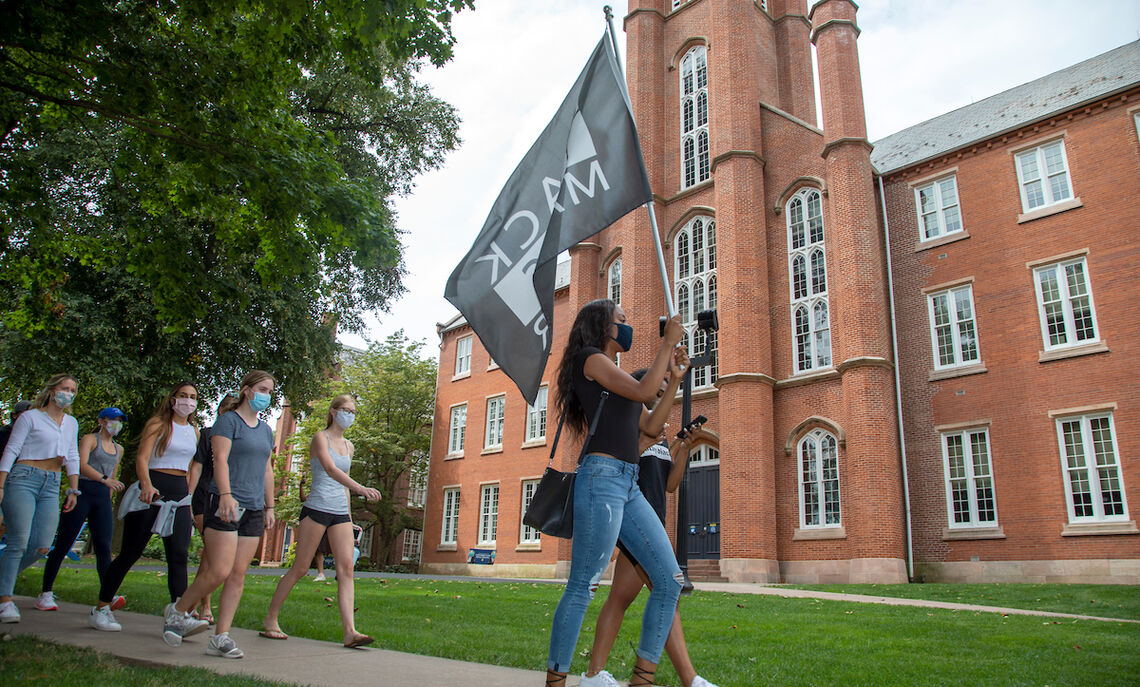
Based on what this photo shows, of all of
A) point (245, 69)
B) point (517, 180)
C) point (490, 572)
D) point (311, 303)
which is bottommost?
point (490, 572)

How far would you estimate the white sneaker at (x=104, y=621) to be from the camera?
5922mm

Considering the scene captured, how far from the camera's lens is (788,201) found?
23578 mm

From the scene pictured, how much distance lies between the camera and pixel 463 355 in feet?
115

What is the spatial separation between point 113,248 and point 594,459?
27.1ft

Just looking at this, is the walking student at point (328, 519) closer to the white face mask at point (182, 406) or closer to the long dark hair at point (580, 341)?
the white face mask at point (182, 406)

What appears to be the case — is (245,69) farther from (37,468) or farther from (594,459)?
(594,459)

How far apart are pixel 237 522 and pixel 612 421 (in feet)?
10.6

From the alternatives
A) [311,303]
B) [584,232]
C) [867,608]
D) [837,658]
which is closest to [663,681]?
[837,658]

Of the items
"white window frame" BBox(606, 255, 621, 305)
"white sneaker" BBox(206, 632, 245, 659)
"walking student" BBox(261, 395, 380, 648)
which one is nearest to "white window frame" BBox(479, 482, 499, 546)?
"white window frame" BBox(606, 255, 621, 305)

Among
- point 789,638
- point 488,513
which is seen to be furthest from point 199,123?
point 488,513

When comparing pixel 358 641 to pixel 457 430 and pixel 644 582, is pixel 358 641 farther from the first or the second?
pixel 457 430

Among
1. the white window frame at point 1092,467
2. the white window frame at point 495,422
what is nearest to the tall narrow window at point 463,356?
the white window frame at point 495,422

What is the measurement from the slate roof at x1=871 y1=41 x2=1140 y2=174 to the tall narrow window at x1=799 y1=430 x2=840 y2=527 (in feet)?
28.0

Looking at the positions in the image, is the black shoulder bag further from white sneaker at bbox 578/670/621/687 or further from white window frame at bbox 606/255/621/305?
white window frame at bbox 606/255/621/305
